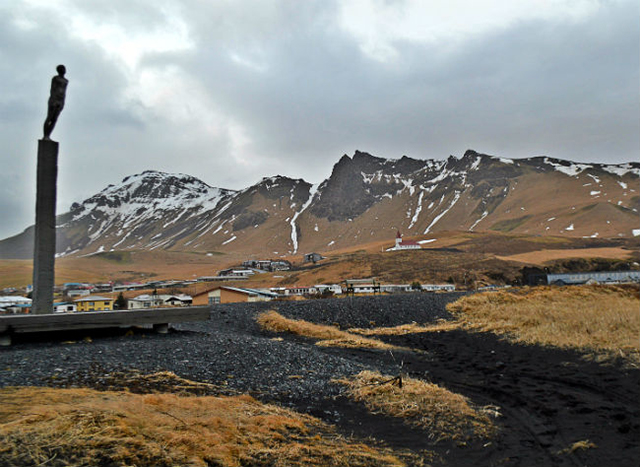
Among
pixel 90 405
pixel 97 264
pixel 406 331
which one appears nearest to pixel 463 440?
pixel 90 405

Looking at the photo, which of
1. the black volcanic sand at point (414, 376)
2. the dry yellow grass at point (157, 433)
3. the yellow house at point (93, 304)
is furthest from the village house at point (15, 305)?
the dry yellow grass at point (157, 433)

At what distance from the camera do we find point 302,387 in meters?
11.0

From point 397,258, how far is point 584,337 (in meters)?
80.9

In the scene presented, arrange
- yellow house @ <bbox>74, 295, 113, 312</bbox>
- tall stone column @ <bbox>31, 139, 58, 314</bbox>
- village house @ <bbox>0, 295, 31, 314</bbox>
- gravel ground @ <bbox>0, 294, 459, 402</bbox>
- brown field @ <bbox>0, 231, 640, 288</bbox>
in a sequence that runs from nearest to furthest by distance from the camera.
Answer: gravel ground @ <bbox>0, 294, 459, 402</bbox> < tall stone column @ <bbox>31, 139, 58, 314</bbox> < village house @ <bbox>0, 295, 31, 314</bbox> < yellow house @ <bbox>74, 295, 113, 312</bbox> < brown field @ <bbox>0, 231, 640, 288</bbox>

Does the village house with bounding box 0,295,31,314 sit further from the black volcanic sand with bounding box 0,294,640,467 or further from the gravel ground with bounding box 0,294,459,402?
the black volcanic sand with bounding box 0,294,640,467

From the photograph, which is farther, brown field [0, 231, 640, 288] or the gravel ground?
brown field [0, 231, 640, 288]

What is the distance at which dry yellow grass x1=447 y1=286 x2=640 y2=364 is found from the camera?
739 inches

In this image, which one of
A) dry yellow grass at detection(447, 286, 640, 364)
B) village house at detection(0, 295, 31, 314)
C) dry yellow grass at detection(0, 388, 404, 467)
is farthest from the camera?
village house at detection(0, 295, 31, 314)

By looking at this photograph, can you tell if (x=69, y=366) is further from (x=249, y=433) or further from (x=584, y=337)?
(x=584, y=337)

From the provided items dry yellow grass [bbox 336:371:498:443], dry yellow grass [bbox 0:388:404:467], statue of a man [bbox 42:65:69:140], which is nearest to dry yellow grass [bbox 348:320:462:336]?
dry yellow grass [bbox 336:371:498:443]

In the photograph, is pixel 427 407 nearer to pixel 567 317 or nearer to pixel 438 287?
pixel 567 317

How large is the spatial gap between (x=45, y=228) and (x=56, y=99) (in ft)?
14.1

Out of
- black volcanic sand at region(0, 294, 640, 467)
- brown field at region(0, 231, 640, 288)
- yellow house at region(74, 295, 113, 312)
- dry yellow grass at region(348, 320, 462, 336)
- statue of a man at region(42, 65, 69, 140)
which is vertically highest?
statue of a man at region(42, 65, 69, 140)

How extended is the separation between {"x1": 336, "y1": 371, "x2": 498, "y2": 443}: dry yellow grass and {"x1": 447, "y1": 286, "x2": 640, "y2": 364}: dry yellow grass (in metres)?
8.96
